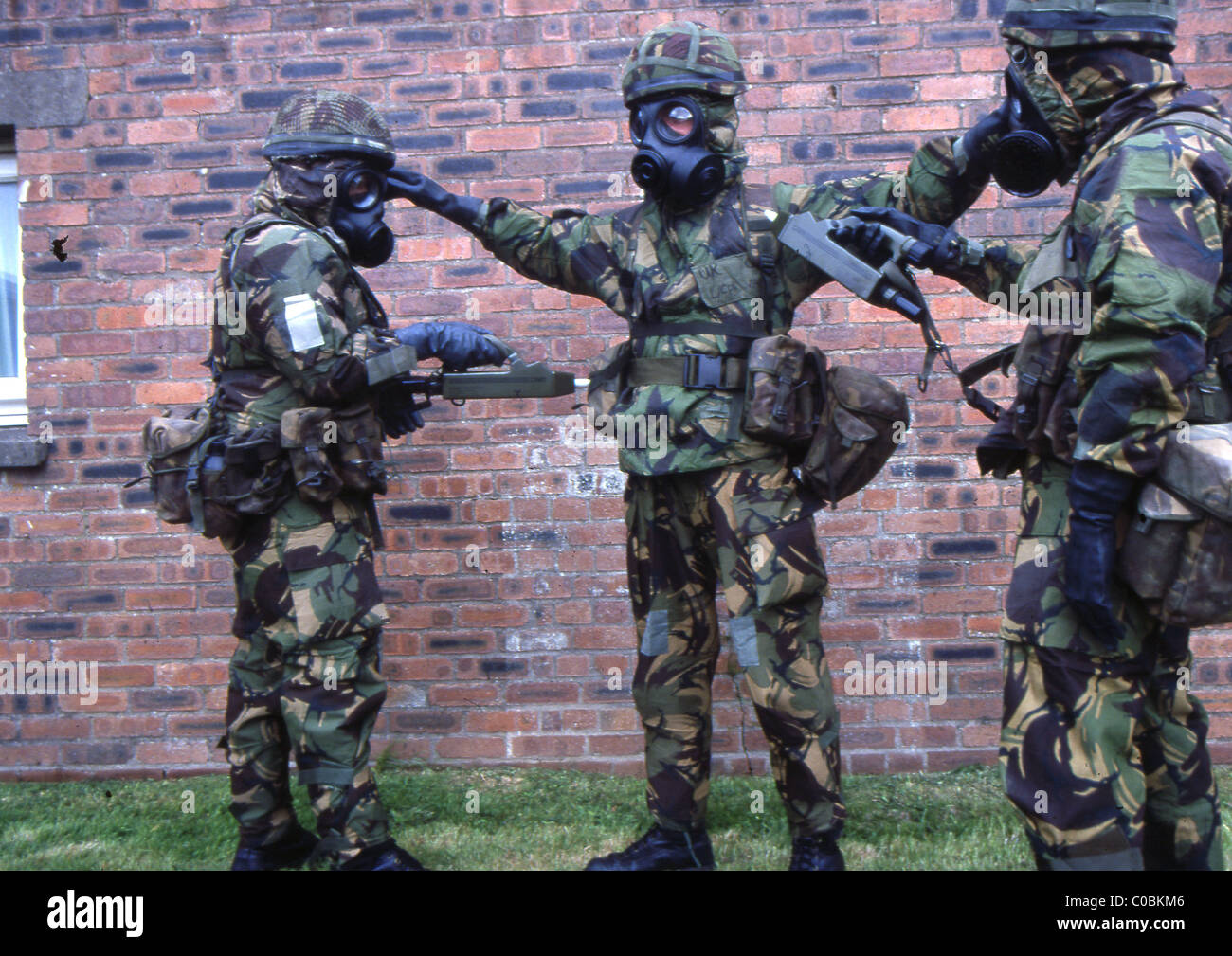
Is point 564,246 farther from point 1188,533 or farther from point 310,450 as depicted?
point 1188,533

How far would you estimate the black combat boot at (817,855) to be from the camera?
9.46 ft

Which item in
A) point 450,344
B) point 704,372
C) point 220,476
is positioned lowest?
point 220,476

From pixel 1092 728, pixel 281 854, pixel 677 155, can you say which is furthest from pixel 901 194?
pixel 281 854

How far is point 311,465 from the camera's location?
2939 millimetres

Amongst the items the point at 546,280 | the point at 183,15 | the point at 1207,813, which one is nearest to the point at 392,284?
the point at 546,280

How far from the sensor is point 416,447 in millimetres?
3963

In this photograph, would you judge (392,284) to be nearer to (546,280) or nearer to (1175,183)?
(546,280)

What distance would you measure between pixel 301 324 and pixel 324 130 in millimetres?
648

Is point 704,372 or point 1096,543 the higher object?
point 704,372

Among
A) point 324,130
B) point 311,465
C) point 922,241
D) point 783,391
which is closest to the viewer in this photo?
point 922,241

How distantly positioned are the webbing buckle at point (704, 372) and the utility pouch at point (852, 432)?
310mm

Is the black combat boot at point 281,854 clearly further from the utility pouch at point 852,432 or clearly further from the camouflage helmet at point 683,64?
the camouflage helmet at point 683,64

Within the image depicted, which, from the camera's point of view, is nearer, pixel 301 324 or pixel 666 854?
pixel 301 324

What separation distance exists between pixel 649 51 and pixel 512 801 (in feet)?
8.43
